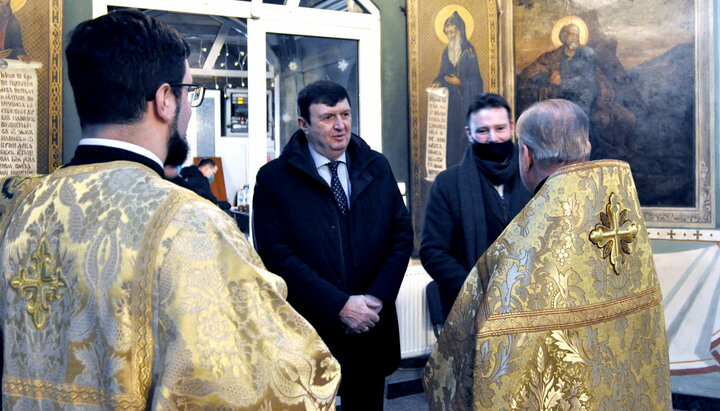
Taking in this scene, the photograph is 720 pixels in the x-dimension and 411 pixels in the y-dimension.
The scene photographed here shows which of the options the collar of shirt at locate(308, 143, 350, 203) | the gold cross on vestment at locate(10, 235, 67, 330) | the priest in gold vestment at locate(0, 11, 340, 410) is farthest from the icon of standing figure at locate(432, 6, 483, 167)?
the gold cross on vestment at locate(10, 235, 67, 330)

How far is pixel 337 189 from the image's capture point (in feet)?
10.6

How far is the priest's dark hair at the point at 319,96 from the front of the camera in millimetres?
3234

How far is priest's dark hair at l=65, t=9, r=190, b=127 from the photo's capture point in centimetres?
149

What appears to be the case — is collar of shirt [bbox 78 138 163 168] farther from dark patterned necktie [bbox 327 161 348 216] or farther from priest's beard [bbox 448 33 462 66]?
priest's beard [bbox 448 33 462 66]

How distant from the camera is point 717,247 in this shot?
548 centimetres

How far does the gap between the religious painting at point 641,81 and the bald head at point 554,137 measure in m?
3.77

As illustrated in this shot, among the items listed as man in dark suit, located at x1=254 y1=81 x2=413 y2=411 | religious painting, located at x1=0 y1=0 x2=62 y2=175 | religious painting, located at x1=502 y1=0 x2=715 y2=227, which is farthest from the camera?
religious painting, located at x1=502 y1=0 x2=715 y2=227

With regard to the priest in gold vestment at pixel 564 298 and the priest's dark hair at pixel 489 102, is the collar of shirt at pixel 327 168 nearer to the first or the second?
the priest's dark hair at pixel 489 102

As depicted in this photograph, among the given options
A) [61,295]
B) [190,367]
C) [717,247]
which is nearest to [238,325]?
[190,367]

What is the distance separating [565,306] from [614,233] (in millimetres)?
276

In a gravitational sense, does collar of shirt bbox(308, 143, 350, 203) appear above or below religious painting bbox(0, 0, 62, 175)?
below

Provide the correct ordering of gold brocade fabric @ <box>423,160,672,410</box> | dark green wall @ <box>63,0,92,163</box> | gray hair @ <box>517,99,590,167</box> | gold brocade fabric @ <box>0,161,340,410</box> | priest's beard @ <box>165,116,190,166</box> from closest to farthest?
Result: 1. gold brocade fabric @ <box>0,161,340,410</box>
2. priest's beard @ <box>165,116,190,166</box>
3. gold brocade fabric @ <box>423,160,672,410</box>
4. gray hair @ <box>517,99,590,167</box>
5. dark green wall @ <box>63,0,92,163</box>

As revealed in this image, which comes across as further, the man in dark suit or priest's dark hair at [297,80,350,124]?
priest's dark hair at [297,80,350,124]

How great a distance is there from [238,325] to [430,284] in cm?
431
